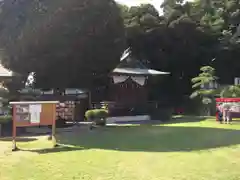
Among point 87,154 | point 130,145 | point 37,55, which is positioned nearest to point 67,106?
point 37,55

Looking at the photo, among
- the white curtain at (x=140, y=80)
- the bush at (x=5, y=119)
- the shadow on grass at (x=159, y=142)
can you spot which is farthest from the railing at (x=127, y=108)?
the shadow on grass at (x=159, y=142)

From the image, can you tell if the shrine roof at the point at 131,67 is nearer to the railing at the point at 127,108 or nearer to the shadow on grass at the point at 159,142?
the railing at the point at 127,108

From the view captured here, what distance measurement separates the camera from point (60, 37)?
15.4 metres

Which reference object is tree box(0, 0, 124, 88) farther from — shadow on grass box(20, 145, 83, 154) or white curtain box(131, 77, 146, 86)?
white curtain box(131, 77, 146, 86)

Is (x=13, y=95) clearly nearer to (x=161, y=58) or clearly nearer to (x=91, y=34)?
(x=91, y=34)

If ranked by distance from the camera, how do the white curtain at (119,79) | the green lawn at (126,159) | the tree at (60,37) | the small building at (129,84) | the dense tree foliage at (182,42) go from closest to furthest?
the green lawn at (126,159)
the tree at (60,37)
the white curtain at (119,79)
the small building at (129,84)
the dense tree foliage at (182,42)

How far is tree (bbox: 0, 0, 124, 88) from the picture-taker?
15.0 meters

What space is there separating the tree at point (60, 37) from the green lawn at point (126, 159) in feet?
14.9

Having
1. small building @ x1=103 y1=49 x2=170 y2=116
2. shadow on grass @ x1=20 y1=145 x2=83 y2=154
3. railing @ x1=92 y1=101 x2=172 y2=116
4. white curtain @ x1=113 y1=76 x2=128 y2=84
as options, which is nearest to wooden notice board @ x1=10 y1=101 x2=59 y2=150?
shadow on grass @ x1=20 y1=145 x2=83 y2=154

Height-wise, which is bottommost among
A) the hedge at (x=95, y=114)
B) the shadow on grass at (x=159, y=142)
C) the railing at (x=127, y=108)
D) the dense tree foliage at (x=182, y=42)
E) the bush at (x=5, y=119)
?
the shadow on grass at (x=159, y=142)

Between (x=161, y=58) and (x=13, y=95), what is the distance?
503 inches

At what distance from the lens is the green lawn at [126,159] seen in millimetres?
6918

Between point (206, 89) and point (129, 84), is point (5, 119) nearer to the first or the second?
point (129, 84)

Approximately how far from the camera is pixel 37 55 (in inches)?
617
